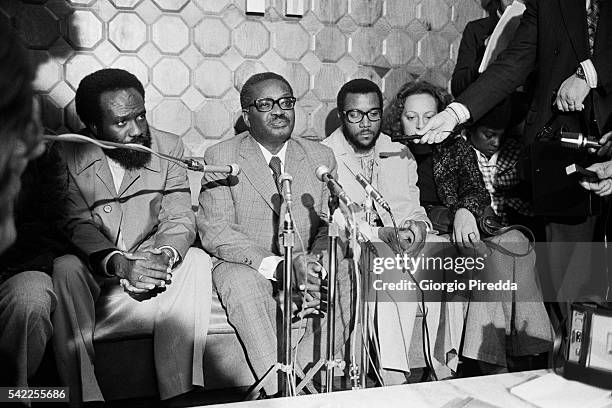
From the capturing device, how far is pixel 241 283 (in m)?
2.48

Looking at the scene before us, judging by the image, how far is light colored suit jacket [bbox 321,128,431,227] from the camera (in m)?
2.98

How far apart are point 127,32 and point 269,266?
1233mm

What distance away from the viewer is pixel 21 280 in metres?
2.24

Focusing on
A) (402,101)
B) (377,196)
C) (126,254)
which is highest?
(402,101)

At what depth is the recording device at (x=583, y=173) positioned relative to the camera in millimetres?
2400

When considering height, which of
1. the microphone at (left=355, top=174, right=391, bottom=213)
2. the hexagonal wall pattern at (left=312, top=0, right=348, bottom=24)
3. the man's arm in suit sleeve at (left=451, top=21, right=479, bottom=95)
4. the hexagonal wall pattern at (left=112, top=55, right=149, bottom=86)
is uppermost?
the hexagonal wall pattern at (left=312, top=0, right=348, bottom=24)

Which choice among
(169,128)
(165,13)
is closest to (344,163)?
(169,128)

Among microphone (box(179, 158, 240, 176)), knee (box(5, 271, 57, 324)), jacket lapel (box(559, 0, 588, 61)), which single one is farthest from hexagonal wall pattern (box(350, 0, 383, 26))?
knee (box(5, 271, 57, 324))

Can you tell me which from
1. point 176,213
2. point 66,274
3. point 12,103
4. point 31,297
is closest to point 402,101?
point 176,213

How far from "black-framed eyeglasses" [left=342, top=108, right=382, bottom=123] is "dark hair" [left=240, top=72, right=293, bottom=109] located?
31cm

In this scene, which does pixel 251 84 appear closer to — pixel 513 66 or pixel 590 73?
pixel 513 66

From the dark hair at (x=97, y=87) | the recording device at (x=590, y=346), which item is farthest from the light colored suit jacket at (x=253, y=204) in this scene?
the recording device at (x=590, y=346)

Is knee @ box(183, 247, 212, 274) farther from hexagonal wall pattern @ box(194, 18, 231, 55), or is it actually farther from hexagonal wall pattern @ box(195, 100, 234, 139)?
hexagonal wall pattern @ box(194, 18, 231, 55)

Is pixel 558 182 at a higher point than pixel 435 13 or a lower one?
lower
